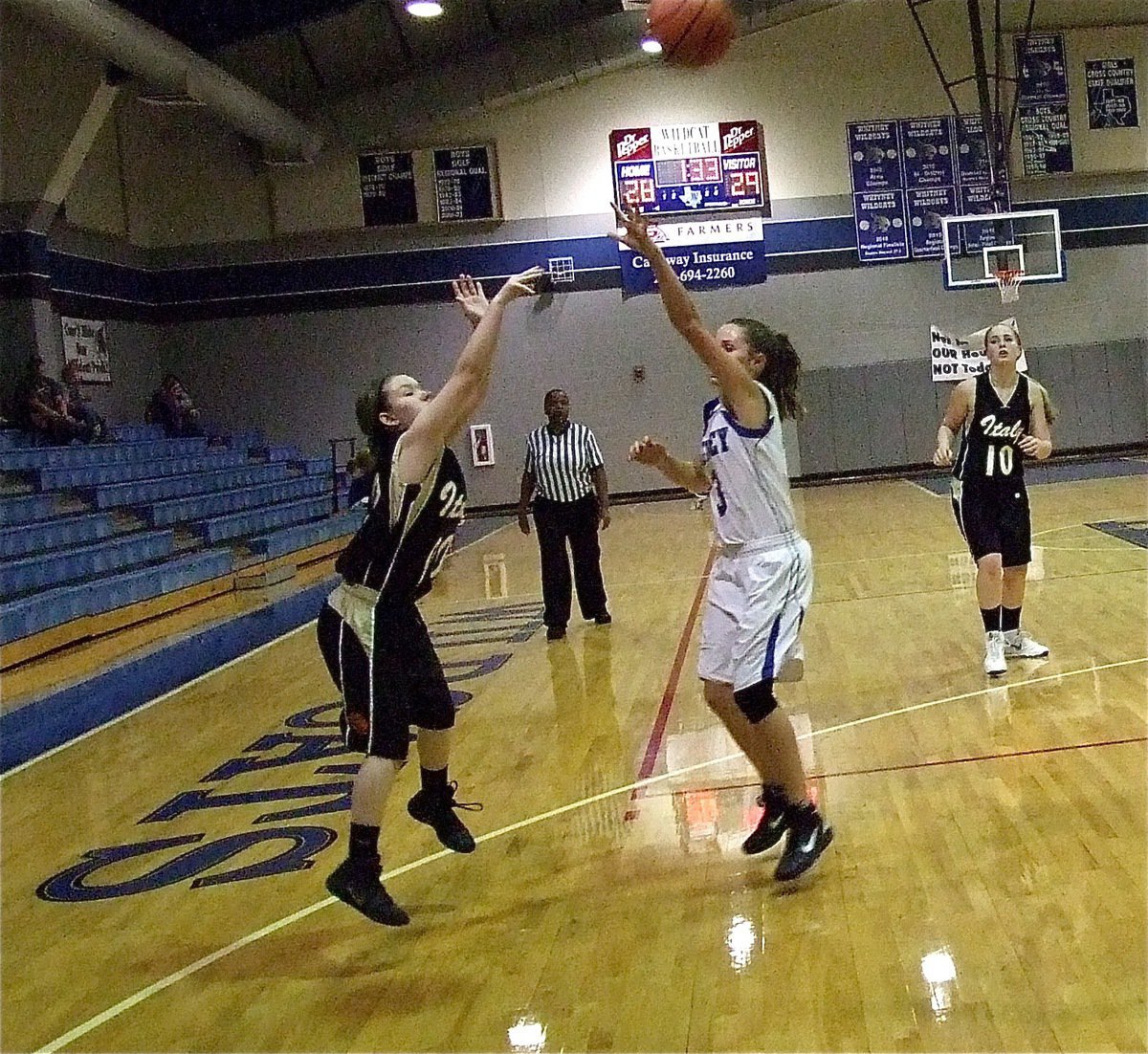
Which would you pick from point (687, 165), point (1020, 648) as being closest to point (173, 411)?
point (687, 165)

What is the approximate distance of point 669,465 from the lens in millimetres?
4141

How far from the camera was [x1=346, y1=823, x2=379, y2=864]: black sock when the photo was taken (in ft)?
12.0

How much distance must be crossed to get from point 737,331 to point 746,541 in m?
0.64

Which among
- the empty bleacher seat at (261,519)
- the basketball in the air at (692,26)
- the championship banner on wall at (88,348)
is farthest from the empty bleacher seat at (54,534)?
the basketball in the air at (692,26)

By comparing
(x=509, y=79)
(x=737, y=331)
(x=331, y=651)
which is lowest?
(x=331, y=651)

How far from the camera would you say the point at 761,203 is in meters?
20.9

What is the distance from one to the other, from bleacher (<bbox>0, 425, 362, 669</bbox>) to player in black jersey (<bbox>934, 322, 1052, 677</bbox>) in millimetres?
5521

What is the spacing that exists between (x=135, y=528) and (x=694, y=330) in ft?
32.8

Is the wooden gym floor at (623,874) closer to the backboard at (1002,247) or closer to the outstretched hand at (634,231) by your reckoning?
the outstretched hand at (634,231)

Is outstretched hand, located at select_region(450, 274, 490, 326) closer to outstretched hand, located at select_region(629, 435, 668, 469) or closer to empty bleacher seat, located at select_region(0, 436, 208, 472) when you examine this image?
outstretched hand, located at select_region(629, 435, 668, 469)

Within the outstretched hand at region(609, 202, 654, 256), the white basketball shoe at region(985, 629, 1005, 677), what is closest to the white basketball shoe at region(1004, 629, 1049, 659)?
the white basketball shoe at region(985, 629, 1005, 677)

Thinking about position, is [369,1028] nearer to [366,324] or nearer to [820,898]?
[820,898]

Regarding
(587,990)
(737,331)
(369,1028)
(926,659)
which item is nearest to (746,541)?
(737,331)

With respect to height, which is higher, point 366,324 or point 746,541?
point 366,324
